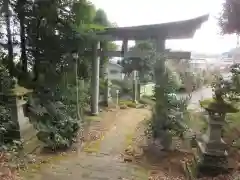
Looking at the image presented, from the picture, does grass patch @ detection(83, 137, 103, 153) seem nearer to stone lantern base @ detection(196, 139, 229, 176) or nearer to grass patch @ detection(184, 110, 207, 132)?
grass patch @ detection(184, 110, 207, 132)

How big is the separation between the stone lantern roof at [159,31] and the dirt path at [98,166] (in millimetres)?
2937

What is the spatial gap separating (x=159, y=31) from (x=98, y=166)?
12.1 feet

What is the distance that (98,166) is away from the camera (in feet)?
14.9

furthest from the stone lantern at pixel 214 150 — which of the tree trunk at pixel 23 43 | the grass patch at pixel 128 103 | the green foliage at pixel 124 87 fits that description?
the green foliage at pixel 124 87

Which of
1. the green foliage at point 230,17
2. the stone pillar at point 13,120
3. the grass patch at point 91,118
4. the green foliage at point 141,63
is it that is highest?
the green foliage at point 230,17

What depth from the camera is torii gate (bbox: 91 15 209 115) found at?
5764mm

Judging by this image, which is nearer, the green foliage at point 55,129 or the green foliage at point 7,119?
the green foliage at point 7,119

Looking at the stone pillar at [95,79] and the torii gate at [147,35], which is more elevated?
the torii gate at [147,35]

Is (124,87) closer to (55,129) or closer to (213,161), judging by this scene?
(55,129)

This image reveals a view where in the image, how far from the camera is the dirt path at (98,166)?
157 inches

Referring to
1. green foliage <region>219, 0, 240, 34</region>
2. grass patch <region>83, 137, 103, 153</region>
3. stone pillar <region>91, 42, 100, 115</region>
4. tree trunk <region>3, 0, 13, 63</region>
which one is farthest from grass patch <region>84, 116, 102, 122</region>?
green foliage <region>219, 0, 240, 34</region>

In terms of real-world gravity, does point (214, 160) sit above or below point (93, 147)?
above

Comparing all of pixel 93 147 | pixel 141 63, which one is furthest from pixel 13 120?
pixel 141 63

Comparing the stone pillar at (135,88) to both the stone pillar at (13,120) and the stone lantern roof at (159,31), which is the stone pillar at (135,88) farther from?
the stone pillar at (13,120)
